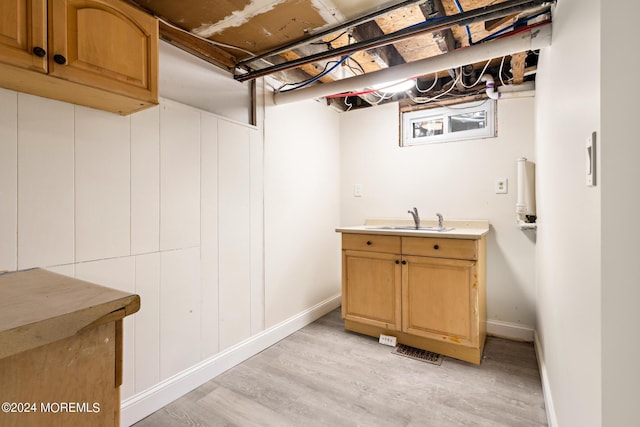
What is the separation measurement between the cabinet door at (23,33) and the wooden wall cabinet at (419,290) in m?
2.07

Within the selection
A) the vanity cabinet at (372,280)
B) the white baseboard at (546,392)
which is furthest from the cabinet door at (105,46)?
the white baseboard at (546,392)

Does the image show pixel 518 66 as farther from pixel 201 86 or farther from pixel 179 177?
pixel 179 177

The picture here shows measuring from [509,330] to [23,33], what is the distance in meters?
3.30

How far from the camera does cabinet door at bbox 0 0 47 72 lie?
924 mm

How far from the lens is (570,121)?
101 cm

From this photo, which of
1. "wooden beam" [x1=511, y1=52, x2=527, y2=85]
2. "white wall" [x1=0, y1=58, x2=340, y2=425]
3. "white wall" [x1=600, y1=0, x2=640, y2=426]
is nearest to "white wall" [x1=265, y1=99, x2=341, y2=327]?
"white wall" [x1=0, y1=58, x2=340, y2=425]

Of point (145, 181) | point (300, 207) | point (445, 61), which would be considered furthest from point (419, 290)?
point (145, 181)

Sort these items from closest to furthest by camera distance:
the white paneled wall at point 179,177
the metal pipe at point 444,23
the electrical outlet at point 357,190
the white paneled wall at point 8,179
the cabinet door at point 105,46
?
1. the cabinet door at point 105,46
2. the white paneled wall at point 8,179
3. the metal pipe at point 444,23
4. the white paneled wall at point 179,177
5. the electrical outlet at point 357,190

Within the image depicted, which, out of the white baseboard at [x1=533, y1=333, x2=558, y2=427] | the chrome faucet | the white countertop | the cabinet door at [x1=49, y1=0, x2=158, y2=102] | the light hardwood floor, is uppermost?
the cabinet door at [x1=49, y1=0, x2=158, y2=102]

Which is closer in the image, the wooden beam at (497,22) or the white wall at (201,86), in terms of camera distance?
the wooden beam at (497,22)

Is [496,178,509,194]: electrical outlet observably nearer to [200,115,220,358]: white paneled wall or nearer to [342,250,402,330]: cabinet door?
[342,250,402,330]: cabinet door

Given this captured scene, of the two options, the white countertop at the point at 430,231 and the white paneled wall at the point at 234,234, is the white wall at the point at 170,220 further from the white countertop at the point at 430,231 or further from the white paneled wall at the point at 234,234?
the white countertop at the point at 430,231

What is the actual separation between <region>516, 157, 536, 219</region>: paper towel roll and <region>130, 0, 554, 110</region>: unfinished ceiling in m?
0.63

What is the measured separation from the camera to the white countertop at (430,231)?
2052mm
